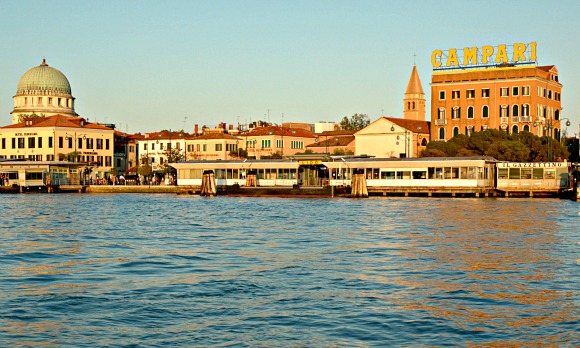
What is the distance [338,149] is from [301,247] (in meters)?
80.8

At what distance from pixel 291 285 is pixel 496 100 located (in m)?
77.8

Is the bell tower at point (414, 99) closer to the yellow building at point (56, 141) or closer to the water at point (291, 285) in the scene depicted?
the yellow building at point (56, 141)

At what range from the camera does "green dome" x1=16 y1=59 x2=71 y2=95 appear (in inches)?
5305

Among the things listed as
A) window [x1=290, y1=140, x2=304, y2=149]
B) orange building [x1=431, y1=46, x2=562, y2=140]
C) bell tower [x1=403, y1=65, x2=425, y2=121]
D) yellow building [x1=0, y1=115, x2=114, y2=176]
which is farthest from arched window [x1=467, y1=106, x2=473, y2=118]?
yellow building [x1=0, y1=115, x2=114, y2=176]

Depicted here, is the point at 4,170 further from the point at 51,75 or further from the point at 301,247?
the point at 301,247

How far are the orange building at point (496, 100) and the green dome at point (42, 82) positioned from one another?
66.1 metres

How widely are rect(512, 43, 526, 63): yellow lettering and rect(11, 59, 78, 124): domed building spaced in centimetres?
7447

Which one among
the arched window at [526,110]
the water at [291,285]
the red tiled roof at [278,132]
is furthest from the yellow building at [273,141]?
the water at [291,285]

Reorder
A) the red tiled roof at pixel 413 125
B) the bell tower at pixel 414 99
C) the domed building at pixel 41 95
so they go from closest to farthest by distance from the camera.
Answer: the red tiled roof at pixel 413 125
the domed building at pixel 41 95
the bell tower at pixel 414 99

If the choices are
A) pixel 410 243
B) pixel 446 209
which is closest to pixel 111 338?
pixel 410 243

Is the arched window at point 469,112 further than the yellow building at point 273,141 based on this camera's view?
No

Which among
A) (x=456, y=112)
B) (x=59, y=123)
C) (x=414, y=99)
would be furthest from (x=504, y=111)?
(x=59, y=123)

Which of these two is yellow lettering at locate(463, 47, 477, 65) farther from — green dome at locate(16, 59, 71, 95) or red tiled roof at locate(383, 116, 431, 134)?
green dome at locate(16, 59, 71, 95)

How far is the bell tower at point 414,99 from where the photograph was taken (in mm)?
135625
